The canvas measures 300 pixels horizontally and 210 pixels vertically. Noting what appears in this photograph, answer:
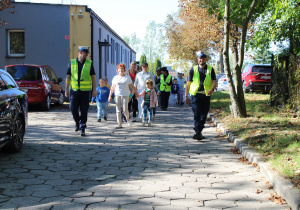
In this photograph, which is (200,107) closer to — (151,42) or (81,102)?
(81,102)

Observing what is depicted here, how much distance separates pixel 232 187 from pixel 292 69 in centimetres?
789

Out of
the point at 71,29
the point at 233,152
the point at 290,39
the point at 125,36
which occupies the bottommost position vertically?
the point at 233,152

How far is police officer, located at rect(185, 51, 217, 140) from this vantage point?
838 centimetres

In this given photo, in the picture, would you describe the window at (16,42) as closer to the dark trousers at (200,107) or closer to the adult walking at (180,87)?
the adult walking at (180,87)

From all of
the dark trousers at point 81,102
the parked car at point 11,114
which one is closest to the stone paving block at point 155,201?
the parked car at point 11,114

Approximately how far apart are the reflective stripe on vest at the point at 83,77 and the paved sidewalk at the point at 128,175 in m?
1.18

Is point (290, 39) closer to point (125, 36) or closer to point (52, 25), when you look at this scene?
point (52, 25)

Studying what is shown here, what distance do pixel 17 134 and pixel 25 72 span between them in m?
8.26

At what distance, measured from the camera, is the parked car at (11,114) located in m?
6.10

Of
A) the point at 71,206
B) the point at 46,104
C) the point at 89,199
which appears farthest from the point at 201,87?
the point at 46,104

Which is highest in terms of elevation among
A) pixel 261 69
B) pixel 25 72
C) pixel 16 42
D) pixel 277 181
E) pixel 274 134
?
pixel 16 42

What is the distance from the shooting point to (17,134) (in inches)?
269

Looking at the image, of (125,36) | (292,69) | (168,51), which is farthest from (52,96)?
(125,36)

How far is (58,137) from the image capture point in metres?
8.72
